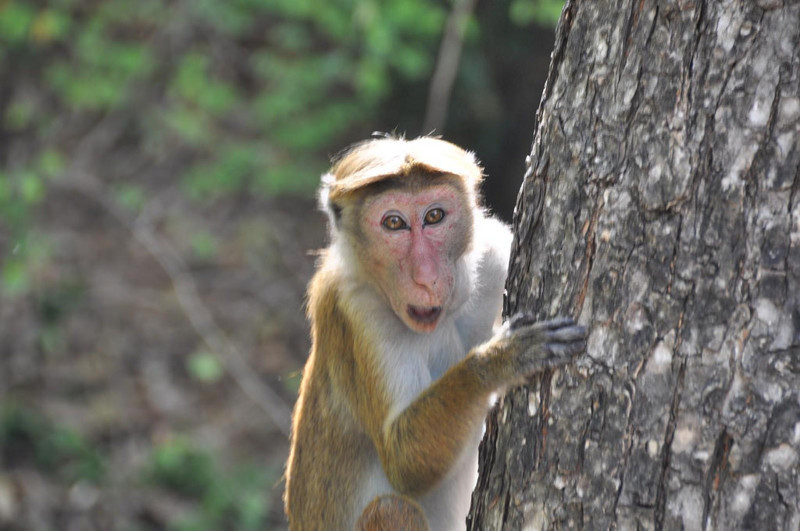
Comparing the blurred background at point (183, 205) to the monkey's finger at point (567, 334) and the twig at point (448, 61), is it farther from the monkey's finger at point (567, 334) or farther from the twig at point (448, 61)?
the monkey's finger at point (567, 334)

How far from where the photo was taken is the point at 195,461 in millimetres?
7738

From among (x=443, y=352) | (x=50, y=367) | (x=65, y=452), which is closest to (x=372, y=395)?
(x=443, y=352)

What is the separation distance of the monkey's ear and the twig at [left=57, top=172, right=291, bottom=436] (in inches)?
158

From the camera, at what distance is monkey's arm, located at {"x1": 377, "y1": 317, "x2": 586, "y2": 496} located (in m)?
2.76

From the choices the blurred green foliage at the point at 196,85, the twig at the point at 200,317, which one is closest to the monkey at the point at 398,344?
the blurred green foliage at the point at 196,85

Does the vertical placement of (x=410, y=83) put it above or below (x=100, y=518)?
above

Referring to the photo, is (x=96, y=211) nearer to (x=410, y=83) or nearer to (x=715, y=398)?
(x=410, y=83)

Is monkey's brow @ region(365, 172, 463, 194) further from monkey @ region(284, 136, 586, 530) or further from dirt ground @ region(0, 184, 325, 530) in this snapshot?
dirt ground @ region(0, 184, 325, 530)

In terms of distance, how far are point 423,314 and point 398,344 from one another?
1.09ft

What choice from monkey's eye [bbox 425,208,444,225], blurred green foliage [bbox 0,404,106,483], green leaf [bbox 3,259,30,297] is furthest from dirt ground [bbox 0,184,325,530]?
monkey's eye [bbox 425,208,444,225]

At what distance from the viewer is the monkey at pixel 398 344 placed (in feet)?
11.7

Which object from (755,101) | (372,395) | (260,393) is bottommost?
(260,393)

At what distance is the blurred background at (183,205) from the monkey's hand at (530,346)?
4083 millimetres

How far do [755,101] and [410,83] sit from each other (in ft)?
23.7
